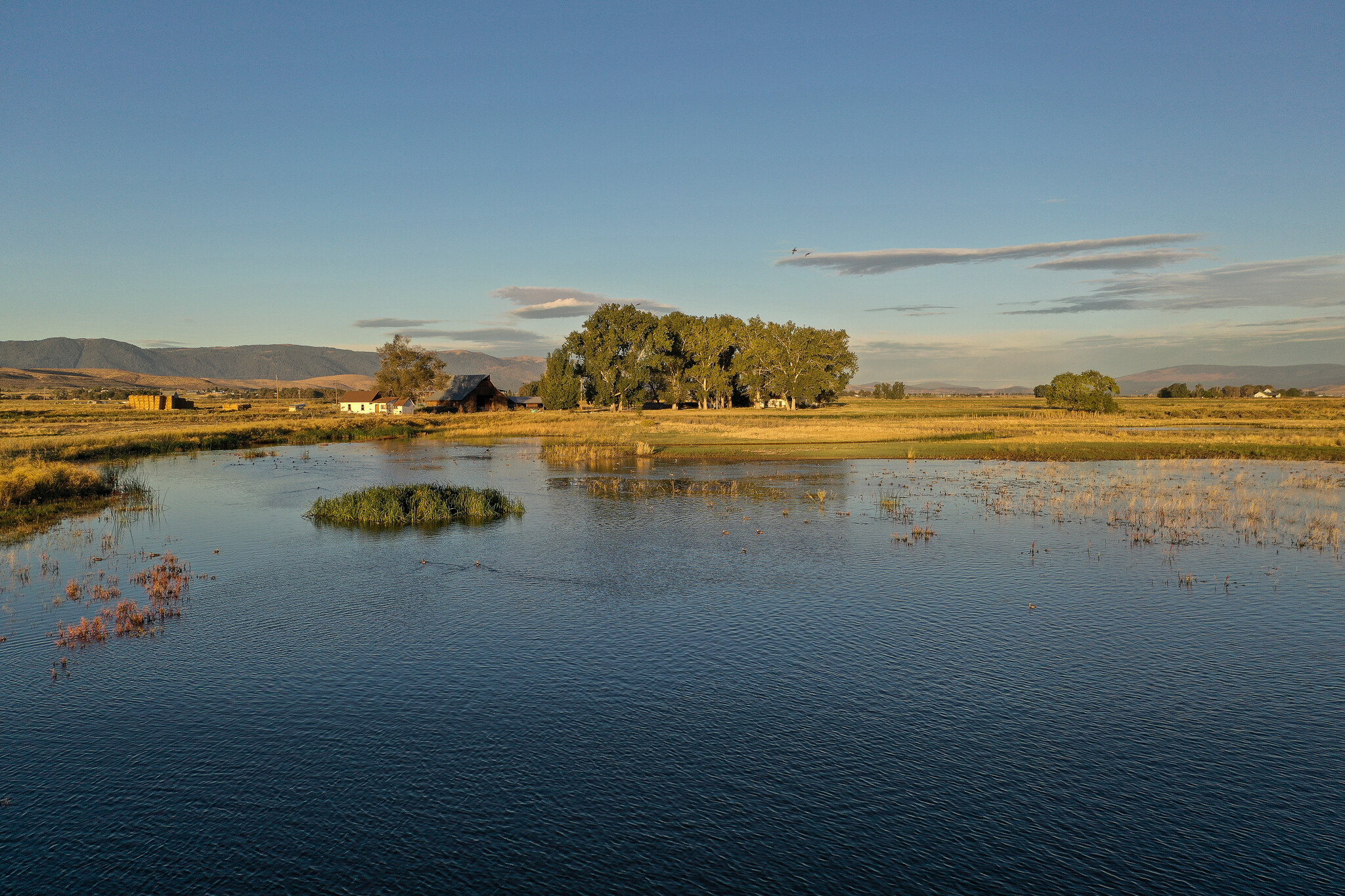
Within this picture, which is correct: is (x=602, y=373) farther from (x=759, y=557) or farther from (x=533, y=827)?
(x=533, y=827)

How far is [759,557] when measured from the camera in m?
A: 24.7

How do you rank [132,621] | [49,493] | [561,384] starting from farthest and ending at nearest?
[561,384] < [49,493] < [132,621]

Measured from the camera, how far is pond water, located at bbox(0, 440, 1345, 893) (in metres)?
9.25

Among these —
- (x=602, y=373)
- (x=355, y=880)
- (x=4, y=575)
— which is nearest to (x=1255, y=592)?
(x=355, y=880)

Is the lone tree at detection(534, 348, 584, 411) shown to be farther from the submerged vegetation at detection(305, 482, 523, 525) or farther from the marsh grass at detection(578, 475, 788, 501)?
the submerged vegetation at detection(305, 482, 523, 525)

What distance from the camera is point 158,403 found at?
13712cm

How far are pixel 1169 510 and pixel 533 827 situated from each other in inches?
1197

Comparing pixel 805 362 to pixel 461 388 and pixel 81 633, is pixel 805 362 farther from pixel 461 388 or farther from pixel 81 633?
pixel 81 633

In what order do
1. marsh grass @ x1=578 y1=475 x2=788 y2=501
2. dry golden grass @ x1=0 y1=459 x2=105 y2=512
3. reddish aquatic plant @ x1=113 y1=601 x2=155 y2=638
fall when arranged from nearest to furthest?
reddish aquatic plant @ x1=113 y1=601 x2=155 y2=638
dry golden grass @ x1=0 y1=459 x2=105 y2=512
marsh grass @ x1=578 y1=475 x2=788 y2=501

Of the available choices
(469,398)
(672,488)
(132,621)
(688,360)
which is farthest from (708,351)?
(132,621)

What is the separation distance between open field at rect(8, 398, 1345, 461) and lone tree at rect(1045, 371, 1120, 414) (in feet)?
11.2

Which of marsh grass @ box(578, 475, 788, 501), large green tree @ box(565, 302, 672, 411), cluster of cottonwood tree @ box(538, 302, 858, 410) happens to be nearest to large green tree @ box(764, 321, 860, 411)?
cluster of cottonwood tree @ box(538, 302, 858, 410)

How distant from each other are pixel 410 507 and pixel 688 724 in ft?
76.4

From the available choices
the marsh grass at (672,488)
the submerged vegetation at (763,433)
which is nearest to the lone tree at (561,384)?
the submerged vegetation at (763,433)
